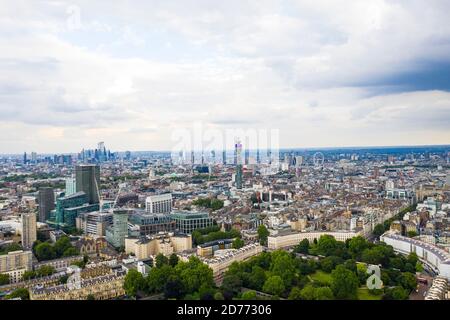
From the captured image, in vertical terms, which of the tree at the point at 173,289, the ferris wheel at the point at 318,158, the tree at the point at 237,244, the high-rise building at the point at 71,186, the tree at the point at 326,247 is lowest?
the tree at the point at 237,244

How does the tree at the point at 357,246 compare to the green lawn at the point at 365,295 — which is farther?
the tree at the point at 357,246

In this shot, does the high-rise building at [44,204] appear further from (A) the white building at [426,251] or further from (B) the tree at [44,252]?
(A) the white building at [426,251]

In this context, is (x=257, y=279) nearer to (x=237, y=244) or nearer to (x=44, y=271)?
(x=237, y=244)

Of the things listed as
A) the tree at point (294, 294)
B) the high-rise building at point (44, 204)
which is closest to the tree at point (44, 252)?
the high-rise building at point (44, 204)

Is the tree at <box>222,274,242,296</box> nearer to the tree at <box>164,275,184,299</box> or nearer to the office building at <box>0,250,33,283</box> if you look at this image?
the tree at <box>164,275,184,299</box>

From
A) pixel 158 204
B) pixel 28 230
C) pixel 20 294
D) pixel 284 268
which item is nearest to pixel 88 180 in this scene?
pixel 158 204
